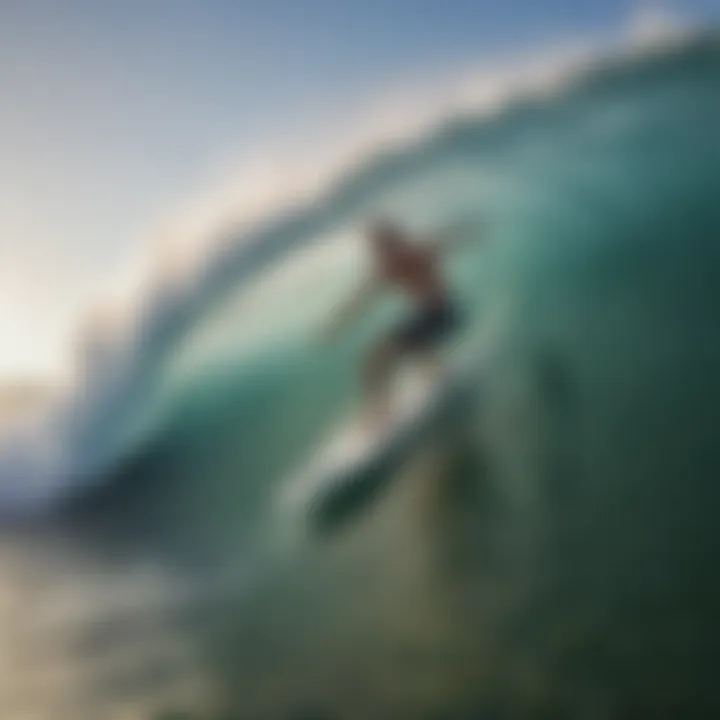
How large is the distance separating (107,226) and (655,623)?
0.82 m

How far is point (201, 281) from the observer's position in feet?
4.49

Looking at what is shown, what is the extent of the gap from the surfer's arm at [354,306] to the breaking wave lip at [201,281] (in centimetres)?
10

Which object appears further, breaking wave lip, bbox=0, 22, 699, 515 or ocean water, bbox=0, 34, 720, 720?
breaking wave lip, bbox=0, 22, 699, 515

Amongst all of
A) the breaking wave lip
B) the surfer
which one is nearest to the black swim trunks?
the surfer

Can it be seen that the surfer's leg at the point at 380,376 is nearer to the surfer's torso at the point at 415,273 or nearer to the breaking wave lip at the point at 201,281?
the surfer's torso at the point at 415,273

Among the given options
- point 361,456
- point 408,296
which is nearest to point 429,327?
point 408,296

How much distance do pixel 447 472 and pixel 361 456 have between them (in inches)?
4.0

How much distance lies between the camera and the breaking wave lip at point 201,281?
133 centimetres

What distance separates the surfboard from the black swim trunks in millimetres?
41

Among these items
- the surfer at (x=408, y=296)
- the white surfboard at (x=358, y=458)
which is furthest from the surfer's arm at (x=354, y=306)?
the white surfboard at (x=358, y=458)

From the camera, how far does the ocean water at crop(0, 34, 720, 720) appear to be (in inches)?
45.8

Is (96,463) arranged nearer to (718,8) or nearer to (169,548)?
(169,548)

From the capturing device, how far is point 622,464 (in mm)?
1202

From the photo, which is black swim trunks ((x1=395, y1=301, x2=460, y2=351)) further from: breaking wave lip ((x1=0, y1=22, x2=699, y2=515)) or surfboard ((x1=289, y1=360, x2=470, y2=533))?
breaking wave lip ((x1=0, y1=22, x2=699, y2=515))
